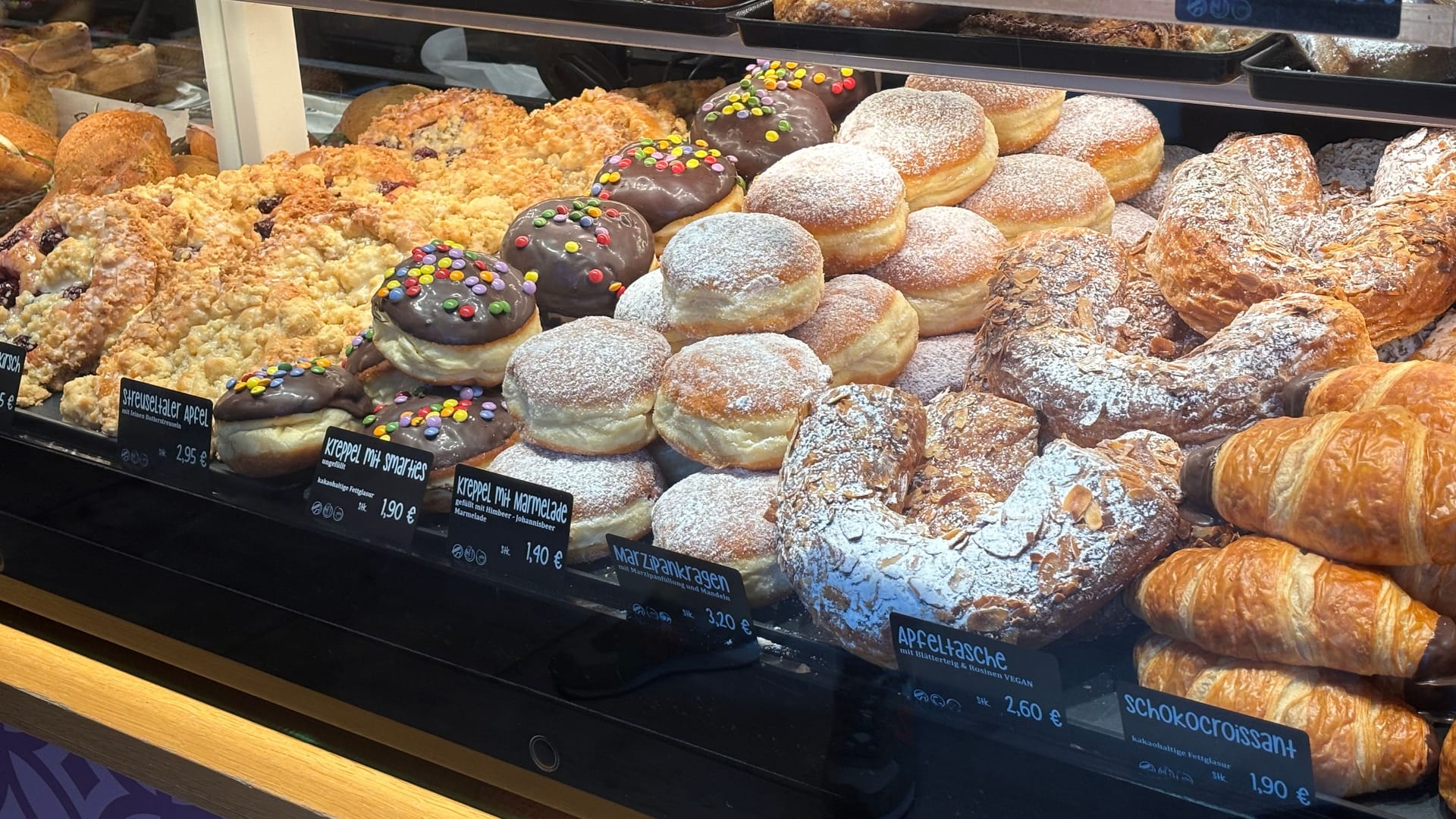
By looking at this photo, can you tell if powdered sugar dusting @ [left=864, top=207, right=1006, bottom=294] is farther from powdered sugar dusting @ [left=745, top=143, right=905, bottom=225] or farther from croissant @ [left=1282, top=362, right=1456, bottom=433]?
croissant @ [left=1282, top=362, right=1456, bottom=433]

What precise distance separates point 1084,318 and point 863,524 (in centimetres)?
49

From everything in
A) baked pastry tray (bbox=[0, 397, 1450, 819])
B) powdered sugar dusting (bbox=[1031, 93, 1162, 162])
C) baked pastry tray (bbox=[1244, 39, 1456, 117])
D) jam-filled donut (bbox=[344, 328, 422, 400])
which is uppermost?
baked pastry tray (bbox=[1244, 39, 1456, 117])

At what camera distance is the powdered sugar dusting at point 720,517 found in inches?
63.9

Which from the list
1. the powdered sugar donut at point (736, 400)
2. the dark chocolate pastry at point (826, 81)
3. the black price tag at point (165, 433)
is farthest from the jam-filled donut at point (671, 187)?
the black price tag at point (165, 433)

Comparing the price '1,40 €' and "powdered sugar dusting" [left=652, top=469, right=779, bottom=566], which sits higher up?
"powdered sugar dusting" [left=652, top=469, right=779, bottom=566]

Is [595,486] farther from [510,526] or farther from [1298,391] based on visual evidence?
[1298,391]

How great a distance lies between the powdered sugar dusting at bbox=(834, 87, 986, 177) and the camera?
7.08 feet

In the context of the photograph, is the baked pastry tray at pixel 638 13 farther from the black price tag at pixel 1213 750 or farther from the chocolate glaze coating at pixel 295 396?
the black price tag at pixel 1213 750

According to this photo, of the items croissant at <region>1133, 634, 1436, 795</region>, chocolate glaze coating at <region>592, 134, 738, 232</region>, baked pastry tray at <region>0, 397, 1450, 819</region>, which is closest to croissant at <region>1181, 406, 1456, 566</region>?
croissant at <region>1133, 634, 1436, 795</region>

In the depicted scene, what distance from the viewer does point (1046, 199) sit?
6.96ft

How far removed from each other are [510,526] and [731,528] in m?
0.30

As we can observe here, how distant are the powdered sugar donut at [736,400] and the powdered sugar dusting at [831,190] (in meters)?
0.30

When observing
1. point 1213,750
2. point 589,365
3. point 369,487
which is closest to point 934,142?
point 589,365

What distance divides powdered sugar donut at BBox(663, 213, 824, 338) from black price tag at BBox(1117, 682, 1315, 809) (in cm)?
78
